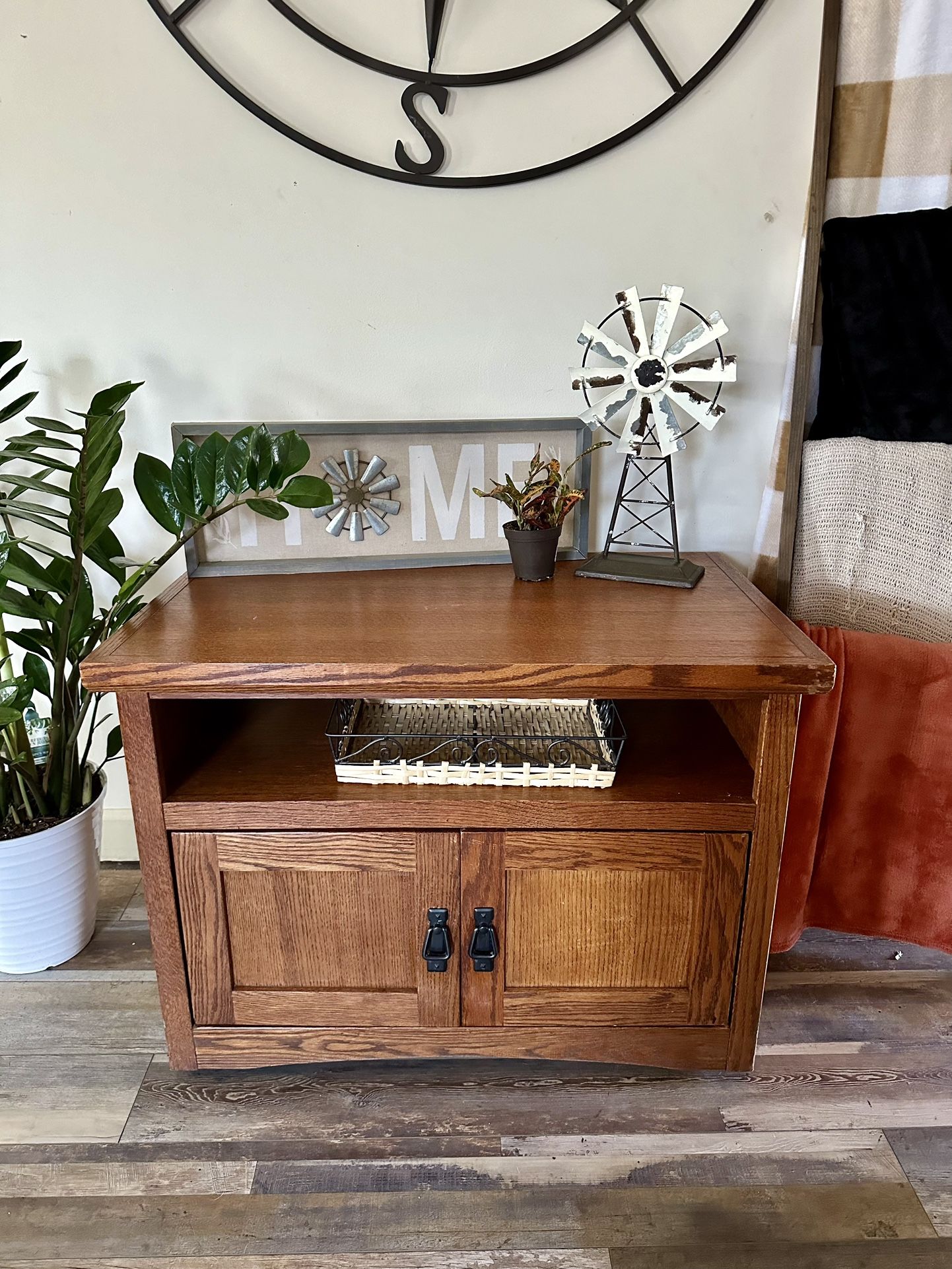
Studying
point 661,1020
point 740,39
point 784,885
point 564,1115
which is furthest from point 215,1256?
point 740,39

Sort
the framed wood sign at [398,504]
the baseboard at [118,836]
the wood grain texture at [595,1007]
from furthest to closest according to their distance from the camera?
the baseboard at [118,836] → the framed wood sign at [398,504] → the wood grain texture at [595,1007]

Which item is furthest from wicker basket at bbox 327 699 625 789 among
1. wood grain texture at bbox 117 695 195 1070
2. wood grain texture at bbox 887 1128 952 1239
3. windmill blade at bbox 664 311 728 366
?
wood grain texture at bbox 887 1128 952 1239

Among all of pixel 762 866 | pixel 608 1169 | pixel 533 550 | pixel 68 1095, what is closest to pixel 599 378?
pixel 533 550

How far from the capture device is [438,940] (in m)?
1.21

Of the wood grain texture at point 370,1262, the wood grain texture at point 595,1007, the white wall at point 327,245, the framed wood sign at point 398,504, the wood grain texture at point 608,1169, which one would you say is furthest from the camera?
the framed wood sign at point 398,504

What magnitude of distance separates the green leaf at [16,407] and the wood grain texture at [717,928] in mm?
1223

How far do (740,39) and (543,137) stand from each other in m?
0.34

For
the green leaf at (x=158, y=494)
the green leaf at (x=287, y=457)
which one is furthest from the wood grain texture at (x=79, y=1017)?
the green leaf at (x=287, y=457)

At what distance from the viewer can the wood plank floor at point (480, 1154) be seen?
3.52ft

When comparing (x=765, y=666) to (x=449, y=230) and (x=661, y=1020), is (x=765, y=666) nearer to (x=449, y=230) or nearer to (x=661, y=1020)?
(x=661, y=1020)

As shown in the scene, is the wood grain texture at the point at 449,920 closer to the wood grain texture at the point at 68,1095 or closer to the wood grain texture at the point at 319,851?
the wood grain texture at the point at 319,851

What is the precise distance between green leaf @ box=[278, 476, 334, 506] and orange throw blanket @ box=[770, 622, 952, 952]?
2.64 ft

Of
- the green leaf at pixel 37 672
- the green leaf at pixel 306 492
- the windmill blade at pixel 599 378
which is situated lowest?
the green leaf at pixel 37 672

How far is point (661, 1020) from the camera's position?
1.27m
